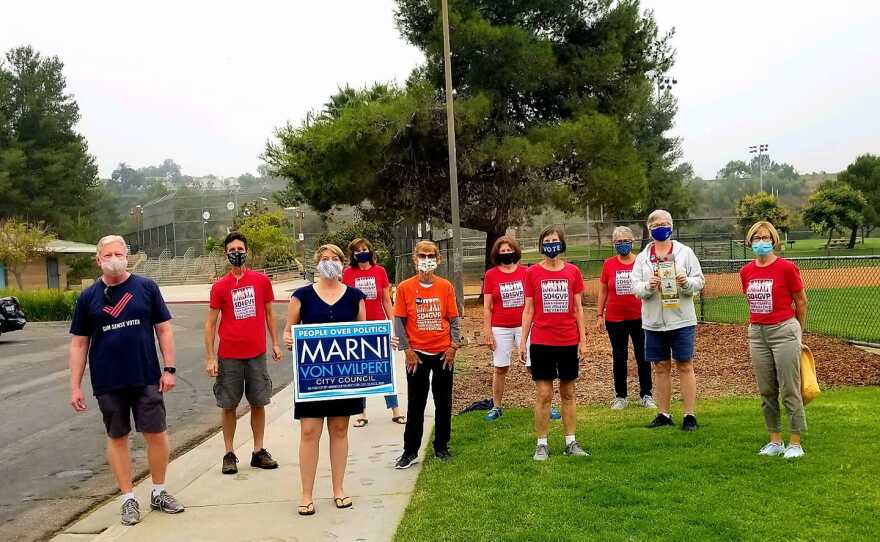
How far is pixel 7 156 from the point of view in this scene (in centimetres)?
5547

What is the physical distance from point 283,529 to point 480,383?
224 inches

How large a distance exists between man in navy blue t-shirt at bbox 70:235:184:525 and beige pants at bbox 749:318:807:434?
4.40 m

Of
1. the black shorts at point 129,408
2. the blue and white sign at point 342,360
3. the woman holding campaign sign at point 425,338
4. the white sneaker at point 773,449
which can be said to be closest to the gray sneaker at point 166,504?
the black shorts at point 129,408

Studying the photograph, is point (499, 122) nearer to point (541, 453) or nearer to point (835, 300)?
point (835, 300)

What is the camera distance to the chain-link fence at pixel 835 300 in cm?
1327

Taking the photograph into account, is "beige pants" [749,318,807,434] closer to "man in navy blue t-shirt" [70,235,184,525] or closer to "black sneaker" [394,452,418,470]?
"black sneaker" [394,452,418,470]

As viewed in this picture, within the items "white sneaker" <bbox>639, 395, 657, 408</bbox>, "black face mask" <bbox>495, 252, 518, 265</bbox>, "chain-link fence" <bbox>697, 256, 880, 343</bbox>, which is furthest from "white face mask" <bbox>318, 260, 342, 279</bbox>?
"chain-link fence" <bbox>697, 256, 880, 343</bbox>

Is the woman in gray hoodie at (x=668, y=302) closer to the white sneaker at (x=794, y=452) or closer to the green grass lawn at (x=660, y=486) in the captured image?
the green grass lawn at (x=660, y=486)

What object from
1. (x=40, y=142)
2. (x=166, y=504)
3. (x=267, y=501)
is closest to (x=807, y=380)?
(x=267, y=501)

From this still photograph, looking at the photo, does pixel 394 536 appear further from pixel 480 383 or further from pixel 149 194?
pixel 149 194

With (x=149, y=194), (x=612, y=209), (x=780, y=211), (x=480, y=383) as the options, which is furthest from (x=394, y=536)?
(x=149, y=194)

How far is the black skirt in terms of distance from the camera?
17.8ft

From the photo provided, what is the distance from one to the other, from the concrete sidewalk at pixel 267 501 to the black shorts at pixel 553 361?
1.32m

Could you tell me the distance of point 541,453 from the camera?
6176 millimetres
